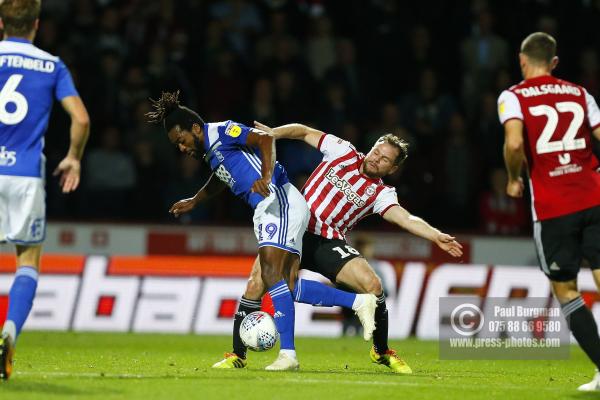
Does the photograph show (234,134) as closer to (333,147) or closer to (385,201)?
(333,147)

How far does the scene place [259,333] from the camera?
29.0 ft

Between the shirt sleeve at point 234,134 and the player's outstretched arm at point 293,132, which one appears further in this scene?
the player's outstretched arm at point 293,132

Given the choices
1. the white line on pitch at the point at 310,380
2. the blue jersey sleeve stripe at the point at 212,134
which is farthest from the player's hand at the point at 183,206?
the white line on pitch at the point at 310,380

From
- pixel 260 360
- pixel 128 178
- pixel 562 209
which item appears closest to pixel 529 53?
pixel 562 209

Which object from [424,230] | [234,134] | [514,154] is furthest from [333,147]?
[514,154]

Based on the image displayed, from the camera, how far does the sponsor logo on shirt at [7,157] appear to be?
7480 mm

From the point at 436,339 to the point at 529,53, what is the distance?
7987 millimetres

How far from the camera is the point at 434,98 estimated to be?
57.4 feet

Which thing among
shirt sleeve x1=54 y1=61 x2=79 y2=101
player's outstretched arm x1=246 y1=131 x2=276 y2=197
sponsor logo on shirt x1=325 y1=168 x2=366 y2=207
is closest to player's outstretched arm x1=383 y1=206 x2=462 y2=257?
sponsor logo on shirt x1=325 y1=168 x2=366 y2=207

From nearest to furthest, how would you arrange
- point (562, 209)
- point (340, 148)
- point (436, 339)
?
point (562, 209) → point (340, 148) → point (436, 339)

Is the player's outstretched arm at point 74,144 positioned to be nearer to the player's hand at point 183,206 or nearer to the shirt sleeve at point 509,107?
the player's hand at point 183,206

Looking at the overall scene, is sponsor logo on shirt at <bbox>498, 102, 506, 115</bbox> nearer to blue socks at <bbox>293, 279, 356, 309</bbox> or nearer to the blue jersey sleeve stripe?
blue socks at <bbox>293, 279, 356, 309</bbox>

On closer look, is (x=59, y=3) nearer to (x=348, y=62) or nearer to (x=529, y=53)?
(x=348, y=62)

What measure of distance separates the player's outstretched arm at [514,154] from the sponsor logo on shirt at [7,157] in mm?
3212
